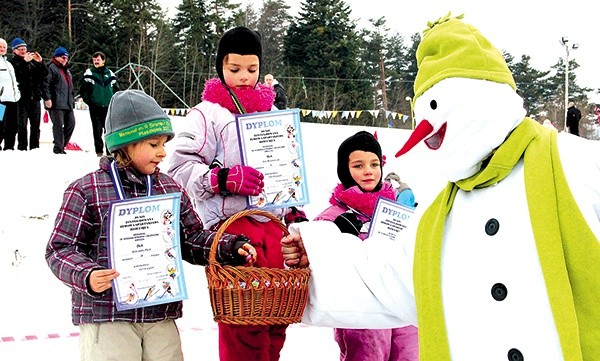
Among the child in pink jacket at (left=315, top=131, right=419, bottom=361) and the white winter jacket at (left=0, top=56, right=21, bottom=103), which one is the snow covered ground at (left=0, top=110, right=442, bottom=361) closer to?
the child in pink jacket at (left=315, top=131, right=419, bottom=361)

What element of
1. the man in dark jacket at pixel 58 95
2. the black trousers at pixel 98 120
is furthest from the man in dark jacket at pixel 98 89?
the man in dark jacket at pixel 58 95

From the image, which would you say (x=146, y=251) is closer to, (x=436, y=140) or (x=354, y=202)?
(x=436, y=140)

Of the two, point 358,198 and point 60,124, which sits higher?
point 60,124

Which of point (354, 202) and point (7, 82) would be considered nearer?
point (354, 202)

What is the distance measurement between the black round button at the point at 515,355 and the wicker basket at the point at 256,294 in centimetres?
75

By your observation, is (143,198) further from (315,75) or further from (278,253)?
(315,75)

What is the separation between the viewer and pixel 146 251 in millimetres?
2730

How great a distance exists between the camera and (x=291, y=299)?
8.36 feet

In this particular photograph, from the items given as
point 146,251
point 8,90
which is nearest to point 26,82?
point 8,90

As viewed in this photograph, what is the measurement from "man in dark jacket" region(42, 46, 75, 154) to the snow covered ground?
31 cm

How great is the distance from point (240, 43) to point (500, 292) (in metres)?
1.69

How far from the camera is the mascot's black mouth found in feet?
7.25

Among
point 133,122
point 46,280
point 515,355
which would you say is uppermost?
point 133,122

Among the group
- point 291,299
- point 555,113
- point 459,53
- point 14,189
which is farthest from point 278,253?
point 555,113
